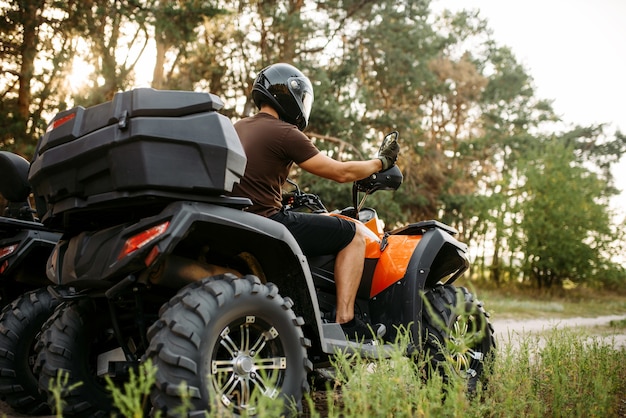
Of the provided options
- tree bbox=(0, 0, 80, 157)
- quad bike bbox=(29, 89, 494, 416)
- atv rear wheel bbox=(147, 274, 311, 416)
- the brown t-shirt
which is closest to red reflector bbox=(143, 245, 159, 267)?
quad bike bbox=(29, 89, 494, 416)

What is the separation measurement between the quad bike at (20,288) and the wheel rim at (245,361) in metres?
1.64

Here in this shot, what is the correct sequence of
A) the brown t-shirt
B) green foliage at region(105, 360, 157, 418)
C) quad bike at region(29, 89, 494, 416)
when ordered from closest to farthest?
1. green foliage at region(105, 360, 157, 418)
2. quad bike at region(29, 89, 494, 416)
3. the brown t-shirt

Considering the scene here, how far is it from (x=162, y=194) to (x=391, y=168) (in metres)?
2.09

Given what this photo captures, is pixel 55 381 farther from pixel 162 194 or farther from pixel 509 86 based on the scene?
pixel 509 86

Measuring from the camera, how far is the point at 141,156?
2750mm

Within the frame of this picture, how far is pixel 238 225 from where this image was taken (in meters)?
2.96

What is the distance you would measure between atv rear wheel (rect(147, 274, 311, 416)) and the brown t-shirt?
858 millimetres

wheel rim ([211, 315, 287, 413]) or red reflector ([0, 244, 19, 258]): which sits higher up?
red reflector ([0, 244, 19, 258])

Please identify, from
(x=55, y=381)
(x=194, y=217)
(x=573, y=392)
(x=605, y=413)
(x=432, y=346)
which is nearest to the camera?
(x=194, y=217)

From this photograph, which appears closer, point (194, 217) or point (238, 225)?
point (194, 217)

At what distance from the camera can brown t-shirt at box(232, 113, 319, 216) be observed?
12.3ft

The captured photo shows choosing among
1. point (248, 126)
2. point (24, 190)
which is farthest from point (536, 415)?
point (24, 190)

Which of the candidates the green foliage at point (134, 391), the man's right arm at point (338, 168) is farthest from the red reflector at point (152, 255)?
the man's right arm at point (338, 168)

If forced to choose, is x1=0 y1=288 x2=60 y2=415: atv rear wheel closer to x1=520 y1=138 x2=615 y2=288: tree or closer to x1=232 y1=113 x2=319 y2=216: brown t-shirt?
x1=232 y1=113 x2=319 y2=216: brown t-shirt
